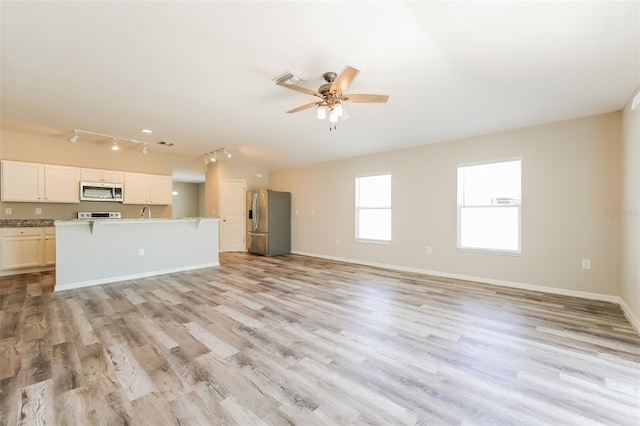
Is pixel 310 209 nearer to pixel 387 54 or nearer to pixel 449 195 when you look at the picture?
pixel 449 195

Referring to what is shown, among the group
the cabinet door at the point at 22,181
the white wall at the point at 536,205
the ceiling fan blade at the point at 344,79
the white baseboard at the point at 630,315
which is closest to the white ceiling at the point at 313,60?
the ceiling fan blade at the point at 344,79

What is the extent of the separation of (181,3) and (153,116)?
2.61m

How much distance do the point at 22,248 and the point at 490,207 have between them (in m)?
8.11

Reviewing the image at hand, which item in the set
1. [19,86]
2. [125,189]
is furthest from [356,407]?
[125,189]

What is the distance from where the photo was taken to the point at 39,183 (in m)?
5.00

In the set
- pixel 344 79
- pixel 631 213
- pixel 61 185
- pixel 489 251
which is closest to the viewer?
pixel 344 79

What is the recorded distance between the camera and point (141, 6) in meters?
1.92

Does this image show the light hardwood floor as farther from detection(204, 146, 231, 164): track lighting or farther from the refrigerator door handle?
the refrigerator door handle

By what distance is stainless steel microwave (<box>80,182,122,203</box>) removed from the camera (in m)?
5.39

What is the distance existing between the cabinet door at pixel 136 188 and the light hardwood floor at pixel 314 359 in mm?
2595

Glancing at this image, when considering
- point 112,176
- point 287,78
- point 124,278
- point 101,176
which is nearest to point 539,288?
point 287,78

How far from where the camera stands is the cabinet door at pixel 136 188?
5.92 meters

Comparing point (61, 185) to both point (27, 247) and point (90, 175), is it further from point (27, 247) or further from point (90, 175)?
point (27, 247)

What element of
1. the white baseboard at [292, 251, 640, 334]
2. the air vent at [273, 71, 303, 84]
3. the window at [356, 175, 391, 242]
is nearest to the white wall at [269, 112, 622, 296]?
the white baseboard at [292, 251, 640, 334]
